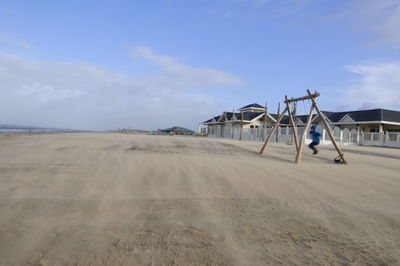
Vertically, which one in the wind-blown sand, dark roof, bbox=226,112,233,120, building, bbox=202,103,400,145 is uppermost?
dark roof, bbox=226,112,233,120

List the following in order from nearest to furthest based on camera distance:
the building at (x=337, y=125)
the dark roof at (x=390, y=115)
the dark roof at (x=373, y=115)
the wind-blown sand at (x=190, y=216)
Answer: the wind-blown sand at (x=190, y=216) < the building at (x=337, y=125) < the dark roof at (x=373, y=115) < the dark roof at (x=390, y=115)

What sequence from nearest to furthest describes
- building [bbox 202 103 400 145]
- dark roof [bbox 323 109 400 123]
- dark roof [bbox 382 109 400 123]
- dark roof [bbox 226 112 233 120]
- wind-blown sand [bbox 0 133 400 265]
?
wind-blown sand [bbox 0 133 400 265], building [bbox 202 103 400 145], dark roof [bbox 323 109 400 123], dark roof [bbox 382 109 400 123], dark roof [bbox 226 112 233 120]

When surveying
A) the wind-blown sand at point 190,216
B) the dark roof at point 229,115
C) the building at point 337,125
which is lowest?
the wind-blown sand at point 190,216

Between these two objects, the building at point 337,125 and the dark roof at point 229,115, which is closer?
the building at point 337,125

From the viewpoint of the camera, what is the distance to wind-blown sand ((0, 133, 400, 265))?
266 cm

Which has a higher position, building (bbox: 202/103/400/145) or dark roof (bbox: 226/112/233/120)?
dark roof (bbox: 226/112/233/120)

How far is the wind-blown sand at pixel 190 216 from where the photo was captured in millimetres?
2656

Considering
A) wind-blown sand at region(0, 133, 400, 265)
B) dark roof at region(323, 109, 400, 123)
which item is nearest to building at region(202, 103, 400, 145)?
dark roof at region(323, 109, 400, 123)

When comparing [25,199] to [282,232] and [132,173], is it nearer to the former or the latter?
[132,173]

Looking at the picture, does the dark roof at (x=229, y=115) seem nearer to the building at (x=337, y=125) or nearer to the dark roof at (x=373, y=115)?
the building at (x=337, y=125)

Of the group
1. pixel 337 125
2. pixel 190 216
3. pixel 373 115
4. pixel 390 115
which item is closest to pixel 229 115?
pixel 337 125

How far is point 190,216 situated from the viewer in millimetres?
3605

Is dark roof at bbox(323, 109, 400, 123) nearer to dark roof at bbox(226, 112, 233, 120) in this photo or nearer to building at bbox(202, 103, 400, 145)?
building at bbox(202, 103, 400, 145)

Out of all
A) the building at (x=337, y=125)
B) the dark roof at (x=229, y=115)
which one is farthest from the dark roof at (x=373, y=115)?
the dark roof at (x=229, y=115)
